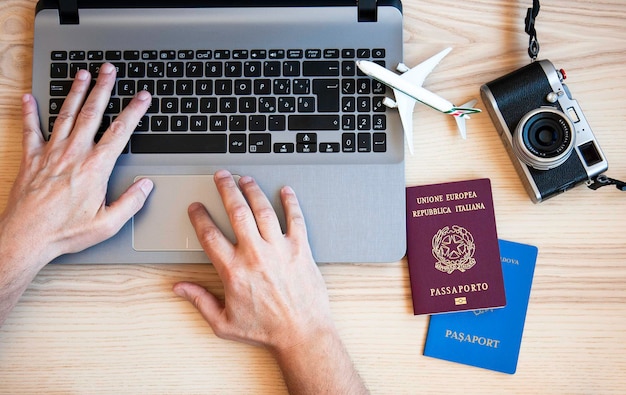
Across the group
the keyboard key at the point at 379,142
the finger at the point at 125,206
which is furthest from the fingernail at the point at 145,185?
the keyboard key at the point at 379,142

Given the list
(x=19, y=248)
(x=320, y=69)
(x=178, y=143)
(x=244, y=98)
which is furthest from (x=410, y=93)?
(x=19, y=248)

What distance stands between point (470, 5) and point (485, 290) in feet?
1.42

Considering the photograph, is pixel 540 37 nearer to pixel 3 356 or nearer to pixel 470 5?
pixel 470 5

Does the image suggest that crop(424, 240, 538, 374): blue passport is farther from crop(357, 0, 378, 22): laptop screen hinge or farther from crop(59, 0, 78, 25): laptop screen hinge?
crop(59, 0, 78, 25): laptop screen hinge

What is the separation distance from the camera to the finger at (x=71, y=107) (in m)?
0.93

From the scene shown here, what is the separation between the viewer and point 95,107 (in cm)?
92

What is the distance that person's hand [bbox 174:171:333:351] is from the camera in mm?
882

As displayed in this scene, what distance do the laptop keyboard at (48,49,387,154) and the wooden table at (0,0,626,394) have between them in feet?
0.33

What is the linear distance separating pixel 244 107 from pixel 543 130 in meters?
0.43

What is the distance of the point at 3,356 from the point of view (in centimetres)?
93

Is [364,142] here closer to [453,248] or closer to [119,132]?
[453,248]

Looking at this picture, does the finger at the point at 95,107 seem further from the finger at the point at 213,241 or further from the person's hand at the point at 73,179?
the finger at the point at 213,241

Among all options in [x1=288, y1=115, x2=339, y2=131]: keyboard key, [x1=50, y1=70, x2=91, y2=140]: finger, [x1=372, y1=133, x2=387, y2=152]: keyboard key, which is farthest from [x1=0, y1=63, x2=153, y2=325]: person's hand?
[x1=372, y1=133, x2=387, y2=152]: keyboard key

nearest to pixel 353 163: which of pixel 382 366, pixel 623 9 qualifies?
pixel 382 366
